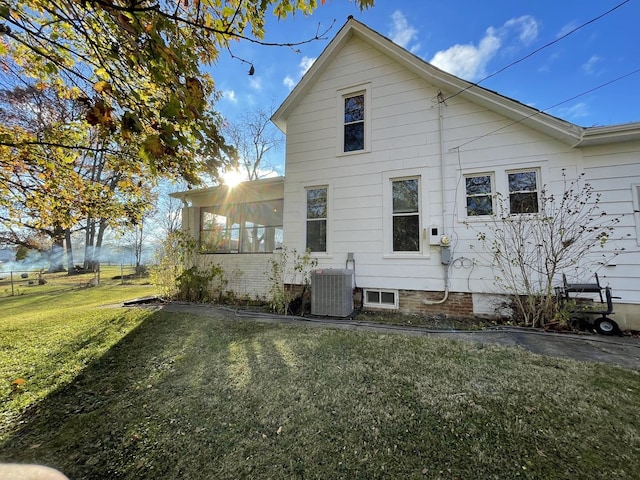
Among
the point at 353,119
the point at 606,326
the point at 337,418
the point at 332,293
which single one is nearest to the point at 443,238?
the point at 332,293

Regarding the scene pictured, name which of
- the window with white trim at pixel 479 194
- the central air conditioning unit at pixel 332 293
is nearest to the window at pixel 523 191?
the window with white trim at pixel 479 194

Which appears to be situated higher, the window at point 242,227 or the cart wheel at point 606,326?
the window at point 242,227

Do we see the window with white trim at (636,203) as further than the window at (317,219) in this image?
No

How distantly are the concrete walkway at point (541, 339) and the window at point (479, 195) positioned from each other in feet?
7.98

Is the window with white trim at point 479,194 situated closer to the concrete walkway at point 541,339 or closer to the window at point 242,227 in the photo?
the concrete walkway at point 541,339

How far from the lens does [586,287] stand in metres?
4.55

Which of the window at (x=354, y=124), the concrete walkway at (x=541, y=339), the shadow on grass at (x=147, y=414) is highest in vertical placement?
the window at (x=354, y=124)

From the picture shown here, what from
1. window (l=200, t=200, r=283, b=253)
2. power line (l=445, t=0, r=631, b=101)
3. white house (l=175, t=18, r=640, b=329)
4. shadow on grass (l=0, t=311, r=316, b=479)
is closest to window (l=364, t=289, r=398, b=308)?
white house (l=175, t=18, r=640, b=329)

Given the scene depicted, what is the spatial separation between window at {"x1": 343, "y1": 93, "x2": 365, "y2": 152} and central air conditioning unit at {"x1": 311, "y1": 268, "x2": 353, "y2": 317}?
3363mm

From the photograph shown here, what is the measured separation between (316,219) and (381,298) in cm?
266

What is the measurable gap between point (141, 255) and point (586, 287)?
2922 centimetres

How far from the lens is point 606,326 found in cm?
449

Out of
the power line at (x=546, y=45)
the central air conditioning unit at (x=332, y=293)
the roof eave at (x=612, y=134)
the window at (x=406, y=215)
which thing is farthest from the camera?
the window at (x=406, y=215)

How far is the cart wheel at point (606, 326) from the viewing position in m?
4.44
